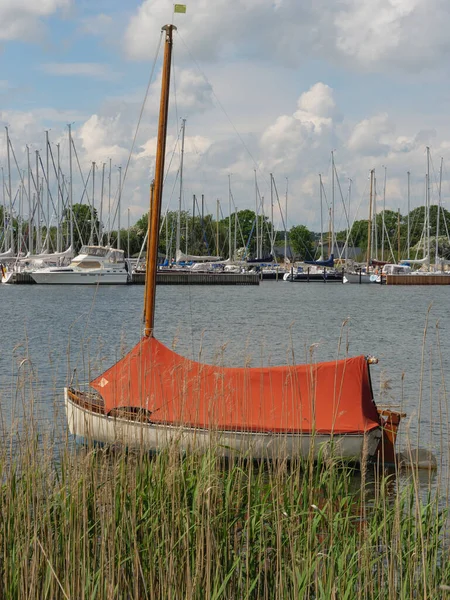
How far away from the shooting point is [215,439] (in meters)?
8.61

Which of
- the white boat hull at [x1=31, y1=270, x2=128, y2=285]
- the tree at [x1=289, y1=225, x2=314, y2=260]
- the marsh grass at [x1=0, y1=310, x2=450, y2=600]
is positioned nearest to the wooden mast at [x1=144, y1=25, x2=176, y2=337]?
the marsh grass at [x1=0, y1=310, x2=450, y2=600]

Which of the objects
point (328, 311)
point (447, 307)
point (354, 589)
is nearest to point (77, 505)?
point (354, 589)

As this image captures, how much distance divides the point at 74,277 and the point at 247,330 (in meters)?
39.8

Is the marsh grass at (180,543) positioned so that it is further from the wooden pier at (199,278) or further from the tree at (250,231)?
the tree at (250,231)

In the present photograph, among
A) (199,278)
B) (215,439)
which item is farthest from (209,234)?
(215,439)

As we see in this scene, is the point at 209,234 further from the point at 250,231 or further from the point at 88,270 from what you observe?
the point at 88,270

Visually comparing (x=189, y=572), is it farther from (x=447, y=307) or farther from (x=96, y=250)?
(x=96, y=250)

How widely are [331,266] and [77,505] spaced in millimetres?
100709

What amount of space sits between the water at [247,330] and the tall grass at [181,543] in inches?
49.0

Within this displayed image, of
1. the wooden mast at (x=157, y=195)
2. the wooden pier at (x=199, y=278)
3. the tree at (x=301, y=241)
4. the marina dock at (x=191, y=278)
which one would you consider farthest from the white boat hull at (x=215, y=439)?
the tree at (x=301, y=241)

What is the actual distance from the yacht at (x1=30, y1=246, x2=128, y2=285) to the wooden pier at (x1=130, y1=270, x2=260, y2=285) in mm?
3376

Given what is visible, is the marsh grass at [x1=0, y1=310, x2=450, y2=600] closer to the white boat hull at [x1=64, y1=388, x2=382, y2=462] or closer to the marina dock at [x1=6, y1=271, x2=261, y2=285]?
the white boat hull at [x1=64, y1=388, x2=382, y2=462]

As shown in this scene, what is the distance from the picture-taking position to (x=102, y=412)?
1410 centimetres

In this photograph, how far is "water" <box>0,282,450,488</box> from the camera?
746 inches
